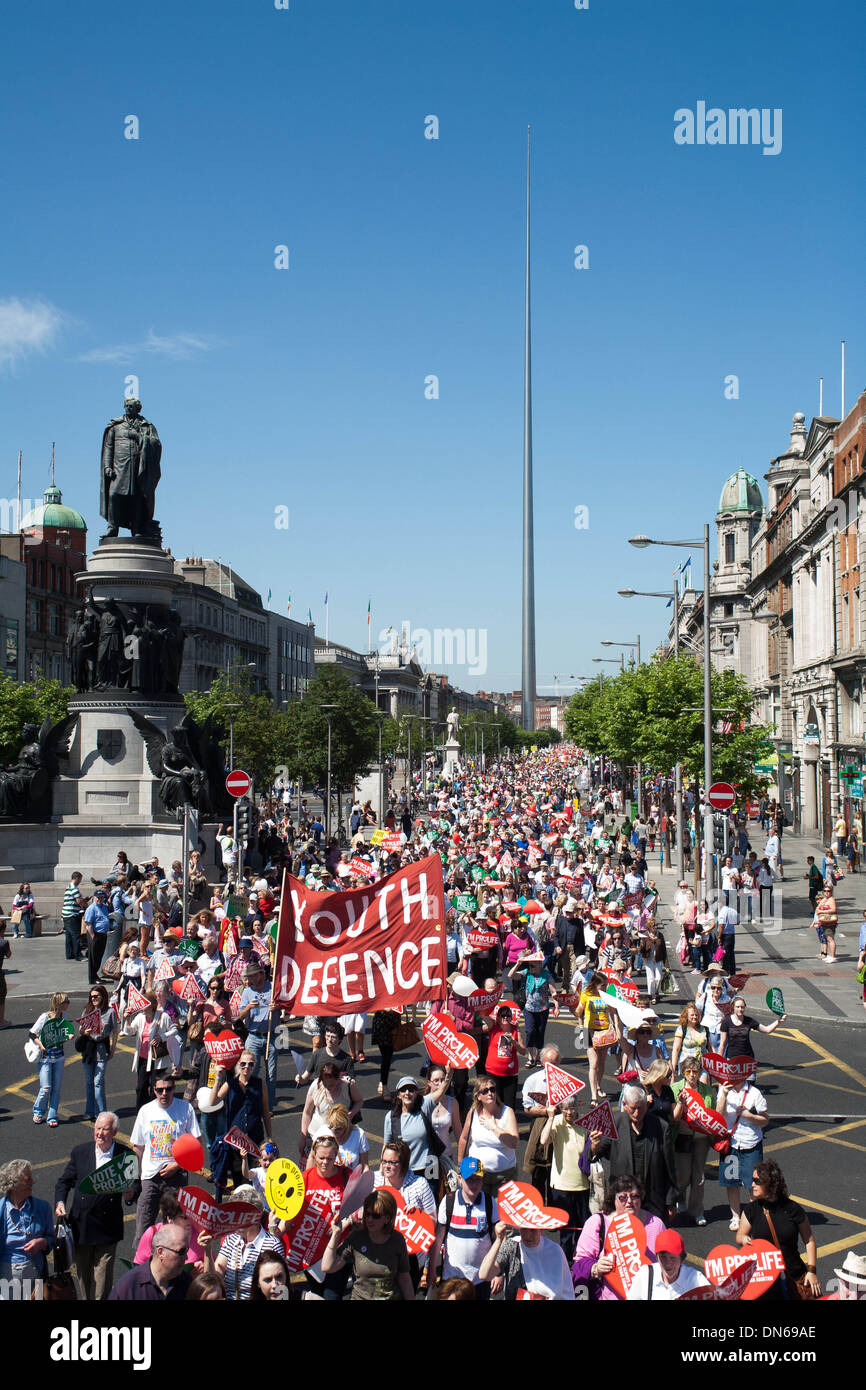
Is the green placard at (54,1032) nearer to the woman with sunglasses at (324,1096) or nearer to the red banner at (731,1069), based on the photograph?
the woman with sunglasses at (324,1096)

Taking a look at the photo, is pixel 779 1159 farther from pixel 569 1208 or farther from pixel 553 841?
pixel 553 841

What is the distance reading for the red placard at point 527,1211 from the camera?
6.72m

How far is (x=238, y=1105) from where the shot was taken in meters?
10.2

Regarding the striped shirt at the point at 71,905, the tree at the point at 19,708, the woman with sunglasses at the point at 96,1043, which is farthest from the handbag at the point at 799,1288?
the tree at the point at 19,708

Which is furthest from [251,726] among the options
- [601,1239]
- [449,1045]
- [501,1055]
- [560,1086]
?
[601,1239]

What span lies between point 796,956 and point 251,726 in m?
34.3

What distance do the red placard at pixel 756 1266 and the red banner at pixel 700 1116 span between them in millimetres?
3420

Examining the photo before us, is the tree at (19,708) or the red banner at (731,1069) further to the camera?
the tree at (19,708)

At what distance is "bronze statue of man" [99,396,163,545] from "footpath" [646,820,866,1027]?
58.3ft

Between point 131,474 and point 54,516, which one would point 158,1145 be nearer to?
point 131,474

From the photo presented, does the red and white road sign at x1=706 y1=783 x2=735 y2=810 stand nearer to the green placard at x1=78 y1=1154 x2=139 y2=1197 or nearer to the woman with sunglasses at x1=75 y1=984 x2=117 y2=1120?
the woman with sunglasses at x1=75 y1=984 x2=117 y2=1120

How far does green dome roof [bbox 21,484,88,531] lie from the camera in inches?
3723

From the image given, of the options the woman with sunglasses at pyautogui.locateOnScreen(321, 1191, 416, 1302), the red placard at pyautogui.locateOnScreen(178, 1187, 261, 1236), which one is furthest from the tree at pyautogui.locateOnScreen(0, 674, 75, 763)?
the woman with sunglasses at pyautogui.locateOnScreen(321, 1191, 416, 1302)
